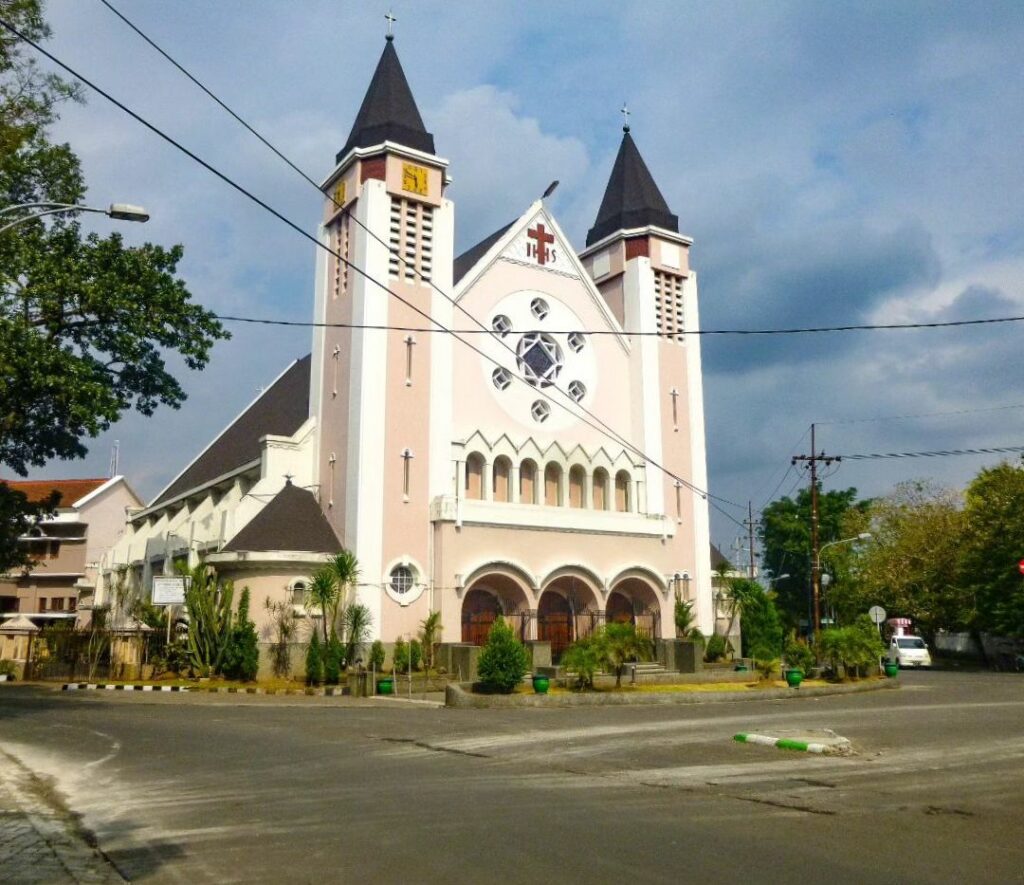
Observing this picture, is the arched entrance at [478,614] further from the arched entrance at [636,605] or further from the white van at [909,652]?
the white van at [909,652]

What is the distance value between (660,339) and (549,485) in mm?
8538

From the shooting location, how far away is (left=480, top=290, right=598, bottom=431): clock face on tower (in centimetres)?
3578

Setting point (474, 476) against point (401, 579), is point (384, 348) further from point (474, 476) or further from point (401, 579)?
point (401, 579)

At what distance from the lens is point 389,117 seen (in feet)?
113

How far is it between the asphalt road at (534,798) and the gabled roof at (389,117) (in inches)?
900

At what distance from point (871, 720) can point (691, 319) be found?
2549 centimetres

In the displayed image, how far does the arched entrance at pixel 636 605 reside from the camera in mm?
35531

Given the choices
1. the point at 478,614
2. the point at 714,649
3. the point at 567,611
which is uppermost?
the point at 567,611

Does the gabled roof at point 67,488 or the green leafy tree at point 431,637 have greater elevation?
the gabled roof at point 67,488

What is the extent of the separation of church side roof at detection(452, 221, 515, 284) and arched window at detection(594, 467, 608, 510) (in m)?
9.20

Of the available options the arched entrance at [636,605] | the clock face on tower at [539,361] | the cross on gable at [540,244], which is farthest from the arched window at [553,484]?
the cross on gable at [540,244]

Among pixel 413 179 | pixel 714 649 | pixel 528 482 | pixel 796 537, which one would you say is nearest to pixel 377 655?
pixel 528 482

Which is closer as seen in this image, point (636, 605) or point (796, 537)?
point (636, 605)

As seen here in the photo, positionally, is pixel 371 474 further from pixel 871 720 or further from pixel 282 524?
pixel 871 720
